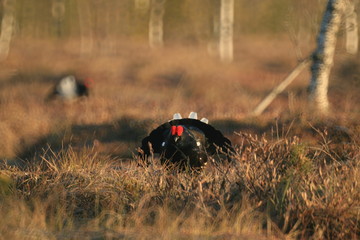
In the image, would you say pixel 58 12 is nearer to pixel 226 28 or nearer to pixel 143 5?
pixel 143 5

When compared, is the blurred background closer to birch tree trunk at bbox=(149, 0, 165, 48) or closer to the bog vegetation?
the bog vegetation

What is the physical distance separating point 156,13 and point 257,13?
13970 mm

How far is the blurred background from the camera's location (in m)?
9.41

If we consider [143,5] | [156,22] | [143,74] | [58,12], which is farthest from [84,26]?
[143,74]

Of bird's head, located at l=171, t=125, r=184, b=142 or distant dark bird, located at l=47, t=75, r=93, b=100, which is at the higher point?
bird's head, located at l=171, t=125, r=184, b=142

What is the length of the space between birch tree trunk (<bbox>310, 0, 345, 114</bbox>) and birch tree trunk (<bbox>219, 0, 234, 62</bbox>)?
16211 millimetres

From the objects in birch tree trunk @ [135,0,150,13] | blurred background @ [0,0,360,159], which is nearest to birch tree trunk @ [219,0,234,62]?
blurred background @ [0,0,360,159]

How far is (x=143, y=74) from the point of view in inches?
849

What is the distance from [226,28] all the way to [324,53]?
56.2 feet

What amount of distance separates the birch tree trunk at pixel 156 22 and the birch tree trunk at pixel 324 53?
1059 inches

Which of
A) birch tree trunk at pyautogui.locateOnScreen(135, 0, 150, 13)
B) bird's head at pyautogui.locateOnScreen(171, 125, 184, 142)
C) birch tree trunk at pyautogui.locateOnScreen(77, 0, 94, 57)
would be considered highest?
bird's head at pyautogui.locateOnScreen(171, 125, 184, 142)

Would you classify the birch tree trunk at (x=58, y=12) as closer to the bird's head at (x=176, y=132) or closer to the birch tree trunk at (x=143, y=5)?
Answer: the birch tree trunk at (x=143, y=5)

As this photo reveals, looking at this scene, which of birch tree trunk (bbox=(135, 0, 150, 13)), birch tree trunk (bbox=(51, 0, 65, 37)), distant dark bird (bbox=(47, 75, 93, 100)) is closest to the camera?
distant dark bird (bbox=(47, 75, 93, 100))

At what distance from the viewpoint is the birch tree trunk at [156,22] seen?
37.2 metres
